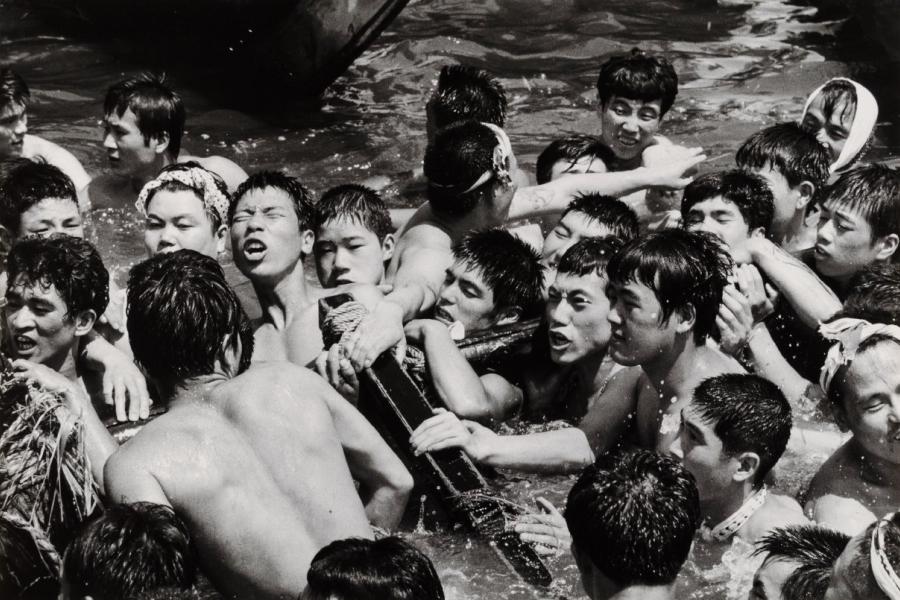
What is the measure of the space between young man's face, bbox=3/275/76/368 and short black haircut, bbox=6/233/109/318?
0.07 feet

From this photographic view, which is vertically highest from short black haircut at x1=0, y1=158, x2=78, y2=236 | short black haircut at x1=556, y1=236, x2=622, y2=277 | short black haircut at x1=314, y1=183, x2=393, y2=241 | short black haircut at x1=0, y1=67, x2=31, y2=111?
short black haircut at x1=0, y1=67, x2=31, y2=111

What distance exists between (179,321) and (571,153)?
12.8 ft

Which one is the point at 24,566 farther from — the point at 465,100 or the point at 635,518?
the point at 465,100

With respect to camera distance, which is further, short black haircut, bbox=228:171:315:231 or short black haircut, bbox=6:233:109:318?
short black haircut, bbox=228:171:315:231

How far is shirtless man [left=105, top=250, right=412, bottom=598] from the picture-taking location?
383 cm

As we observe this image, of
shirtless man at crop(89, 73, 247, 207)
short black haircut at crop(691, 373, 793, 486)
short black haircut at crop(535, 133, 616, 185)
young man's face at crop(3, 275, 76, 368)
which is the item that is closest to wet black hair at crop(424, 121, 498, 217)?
short black haircut at crop(535, 133, 616, 185)

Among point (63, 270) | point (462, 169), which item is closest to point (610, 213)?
point (462, 169)

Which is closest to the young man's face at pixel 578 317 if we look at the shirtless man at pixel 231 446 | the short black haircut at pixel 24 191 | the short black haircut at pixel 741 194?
the short black haircut at pixel 741 194

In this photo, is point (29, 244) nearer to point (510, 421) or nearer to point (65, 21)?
point (510, 421)

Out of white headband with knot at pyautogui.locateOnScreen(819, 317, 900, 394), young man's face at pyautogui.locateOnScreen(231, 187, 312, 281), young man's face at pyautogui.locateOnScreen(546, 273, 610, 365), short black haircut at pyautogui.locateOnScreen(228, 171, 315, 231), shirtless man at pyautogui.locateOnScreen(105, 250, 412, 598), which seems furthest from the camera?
short black haircut at pyautogui.locateOnScreen(228, 171, 315, 231)

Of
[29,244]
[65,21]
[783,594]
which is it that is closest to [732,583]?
[783,594]

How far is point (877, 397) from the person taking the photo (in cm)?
457

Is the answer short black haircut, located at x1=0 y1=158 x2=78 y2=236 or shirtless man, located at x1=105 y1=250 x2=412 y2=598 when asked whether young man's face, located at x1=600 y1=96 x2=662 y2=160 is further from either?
shirtless man, located at x1=105 y1=250 x2=412 y2=598

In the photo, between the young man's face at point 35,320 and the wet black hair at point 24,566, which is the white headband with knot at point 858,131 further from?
the wet black hair at point 24,566
